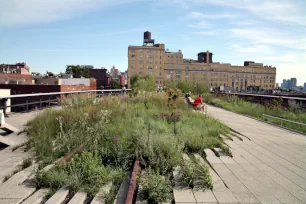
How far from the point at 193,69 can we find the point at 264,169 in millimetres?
119464

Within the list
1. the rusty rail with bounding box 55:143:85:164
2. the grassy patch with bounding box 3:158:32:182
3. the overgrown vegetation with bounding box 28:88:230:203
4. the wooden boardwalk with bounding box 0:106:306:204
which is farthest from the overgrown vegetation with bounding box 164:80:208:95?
the grassy patch with bounding box 3:158:32:182

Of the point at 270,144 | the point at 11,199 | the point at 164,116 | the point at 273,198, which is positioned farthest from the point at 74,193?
the point at 270,144

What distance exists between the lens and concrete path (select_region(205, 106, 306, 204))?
339cm

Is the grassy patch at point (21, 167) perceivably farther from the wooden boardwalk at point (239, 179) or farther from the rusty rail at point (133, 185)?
the rusty rail at point (133, 185)

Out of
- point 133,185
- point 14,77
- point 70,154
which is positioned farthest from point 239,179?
point 14,77

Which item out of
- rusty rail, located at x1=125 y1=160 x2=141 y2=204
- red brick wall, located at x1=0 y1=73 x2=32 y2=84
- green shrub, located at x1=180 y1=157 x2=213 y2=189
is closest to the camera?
rusty rail, located at x1=125 y1=160 x2=141 y2=204

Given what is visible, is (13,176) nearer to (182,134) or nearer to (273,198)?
(182,134)

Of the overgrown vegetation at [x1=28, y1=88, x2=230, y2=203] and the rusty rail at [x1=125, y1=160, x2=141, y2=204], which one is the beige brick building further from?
the rusty rail at [x1=125, y1=160, x2=141, y2=204]

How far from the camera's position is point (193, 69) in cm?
12100

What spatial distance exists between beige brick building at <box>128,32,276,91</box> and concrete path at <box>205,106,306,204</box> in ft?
291

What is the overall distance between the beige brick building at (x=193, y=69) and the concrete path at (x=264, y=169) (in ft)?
291

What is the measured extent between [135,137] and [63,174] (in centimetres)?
169

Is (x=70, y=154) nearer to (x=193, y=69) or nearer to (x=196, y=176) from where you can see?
(x=196, y=176)

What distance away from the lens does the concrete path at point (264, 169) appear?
3.39 meters
